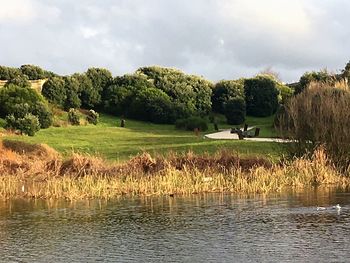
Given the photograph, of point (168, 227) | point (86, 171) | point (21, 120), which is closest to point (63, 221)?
point (168, 227)

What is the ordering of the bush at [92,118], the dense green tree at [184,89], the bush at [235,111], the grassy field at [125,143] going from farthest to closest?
the dense green tree at [184,89] → the bush at [235,111] → the bush at [92,118] → the grassy field at [125,143]

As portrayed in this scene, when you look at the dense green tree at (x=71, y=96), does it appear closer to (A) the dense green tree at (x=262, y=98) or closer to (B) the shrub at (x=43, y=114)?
(B) the shrub at (x=43, y=114)

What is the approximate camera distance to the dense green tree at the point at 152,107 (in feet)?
217

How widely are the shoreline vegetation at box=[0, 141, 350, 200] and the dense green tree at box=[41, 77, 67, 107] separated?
40.3 m

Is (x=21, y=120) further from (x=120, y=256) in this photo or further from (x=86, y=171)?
(x=120, y=256)

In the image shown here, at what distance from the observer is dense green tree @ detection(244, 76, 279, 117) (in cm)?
7475

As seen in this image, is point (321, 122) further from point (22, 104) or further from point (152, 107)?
point (152, 107)

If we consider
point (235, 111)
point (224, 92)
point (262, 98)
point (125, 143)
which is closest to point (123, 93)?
point (224, 92)

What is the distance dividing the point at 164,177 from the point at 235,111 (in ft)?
159

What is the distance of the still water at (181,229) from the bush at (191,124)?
4098 centimetres

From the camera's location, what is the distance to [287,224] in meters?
13.5

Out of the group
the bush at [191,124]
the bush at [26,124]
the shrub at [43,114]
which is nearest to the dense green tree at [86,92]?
the bush at [191,124]

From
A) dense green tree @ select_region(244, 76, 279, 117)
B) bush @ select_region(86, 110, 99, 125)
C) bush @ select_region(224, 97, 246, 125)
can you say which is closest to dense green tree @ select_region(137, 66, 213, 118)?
bush @ select_region(224, 97, 246, 125)

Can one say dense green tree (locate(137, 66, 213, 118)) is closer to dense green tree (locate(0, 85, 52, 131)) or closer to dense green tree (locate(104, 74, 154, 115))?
dense green tree (locate(104, 74, 154, 115))
